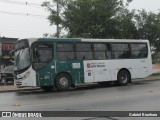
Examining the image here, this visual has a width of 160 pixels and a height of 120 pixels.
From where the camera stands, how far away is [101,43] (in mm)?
24172

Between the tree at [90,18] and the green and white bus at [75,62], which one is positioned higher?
the tree at [90,18]

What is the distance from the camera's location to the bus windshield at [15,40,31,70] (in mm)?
21344

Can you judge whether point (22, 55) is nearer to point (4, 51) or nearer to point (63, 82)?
point (63, 82)

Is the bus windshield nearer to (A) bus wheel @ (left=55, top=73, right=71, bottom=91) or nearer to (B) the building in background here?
(A) bus wheel @ (left=55, top=73, right=71, bottom=91)

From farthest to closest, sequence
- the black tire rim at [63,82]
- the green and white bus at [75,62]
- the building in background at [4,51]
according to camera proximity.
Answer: the building in background at [4,51] → the black tire rim at [63,82] → the green and white bus at [75,62]

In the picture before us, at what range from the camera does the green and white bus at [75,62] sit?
21.3 metres

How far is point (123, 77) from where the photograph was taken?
25.3 m

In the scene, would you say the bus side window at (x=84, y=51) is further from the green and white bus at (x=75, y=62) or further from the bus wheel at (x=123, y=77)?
the bus wheel at (x=123, y=77)

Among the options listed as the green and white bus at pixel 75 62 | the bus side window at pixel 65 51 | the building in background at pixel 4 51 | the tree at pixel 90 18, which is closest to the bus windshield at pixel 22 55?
the green and white bus at pixel 75 62

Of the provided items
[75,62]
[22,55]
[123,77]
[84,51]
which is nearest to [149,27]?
[123,77]

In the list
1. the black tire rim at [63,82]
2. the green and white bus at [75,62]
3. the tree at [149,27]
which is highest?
the tree at [149,27]

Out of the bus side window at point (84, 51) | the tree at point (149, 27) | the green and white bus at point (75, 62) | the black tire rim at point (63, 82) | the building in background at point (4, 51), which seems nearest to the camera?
the green and white bus at point (75, 62)

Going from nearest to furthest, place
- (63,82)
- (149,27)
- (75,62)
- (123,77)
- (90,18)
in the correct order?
(63,82) → (75,62) → (123,77) → (90,18) → (149,27)

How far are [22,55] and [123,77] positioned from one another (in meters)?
6.92
